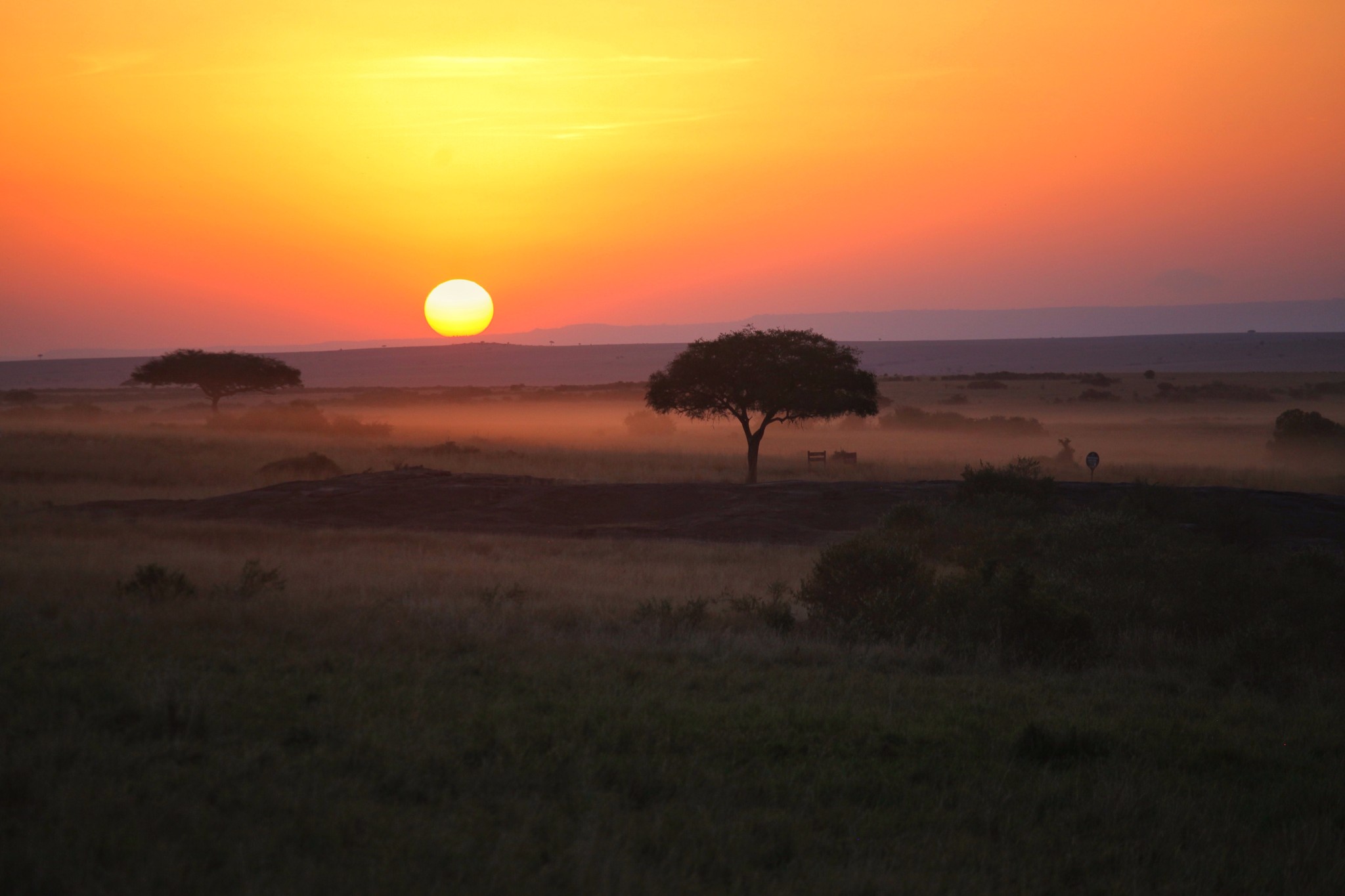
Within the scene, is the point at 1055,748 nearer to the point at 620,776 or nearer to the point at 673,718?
the point at 673,718

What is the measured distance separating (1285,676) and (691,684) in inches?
256

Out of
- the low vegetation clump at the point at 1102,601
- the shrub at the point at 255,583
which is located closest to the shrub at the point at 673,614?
the low vegetation clump at the point at 1102,601

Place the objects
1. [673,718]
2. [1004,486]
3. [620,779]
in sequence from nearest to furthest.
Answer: [620,779] → [673,718] → [1004,486]

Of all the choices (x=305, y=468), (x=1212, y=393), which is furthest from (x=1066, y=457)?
(x=1212, y=393)

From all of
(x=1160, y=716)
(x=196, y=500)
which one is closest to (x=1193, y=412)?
(x=196, y=500)

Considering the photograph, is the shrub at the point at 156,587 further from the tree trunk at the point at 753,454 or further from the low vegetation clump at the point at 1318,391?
the low vegetation clump at the point at 1318,391

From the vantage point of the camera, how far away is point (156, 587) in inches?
533

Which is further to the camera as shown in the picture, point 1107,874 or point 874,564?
Answer: point 874,564

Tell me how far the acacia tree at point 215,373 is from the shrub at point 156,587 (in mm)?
61773

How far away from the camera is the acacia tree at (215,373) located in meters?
72.8

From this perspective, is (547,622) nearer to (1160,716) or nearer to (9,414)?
(1160,716)

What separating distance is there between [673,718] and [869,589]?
6.87 m

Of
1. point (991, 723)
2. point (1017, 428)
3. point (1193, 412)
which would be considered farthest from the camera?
point (1193, 412)

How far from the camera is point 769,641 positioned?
482 inches
